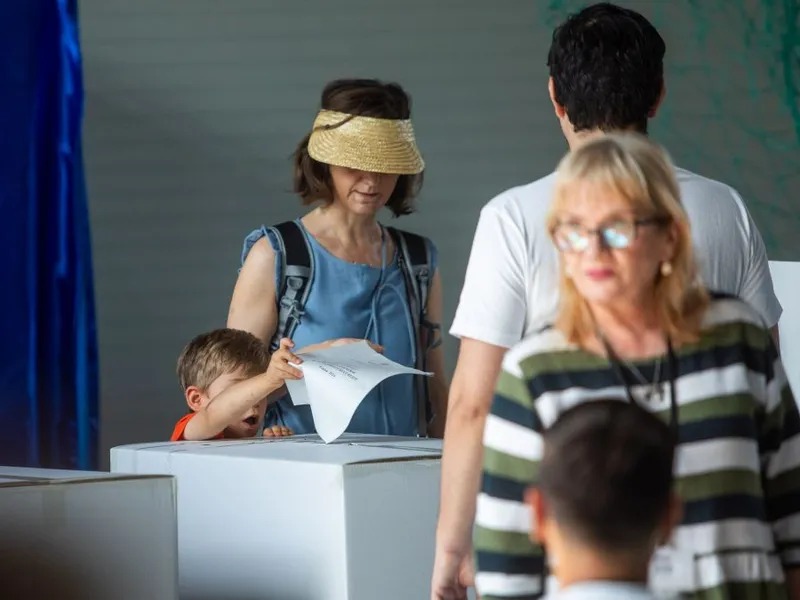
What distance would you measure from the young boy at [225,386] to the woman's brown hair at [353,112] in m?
0.40

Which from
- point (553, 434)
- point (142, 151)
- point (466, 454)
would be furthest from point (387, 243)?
point (142, 151)

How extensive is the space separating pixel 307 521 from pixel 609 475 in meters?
0.92

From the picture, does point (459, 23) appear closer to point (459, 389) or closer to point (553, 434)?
point (459, 389)

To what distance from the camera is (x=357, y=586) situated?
1.92 m

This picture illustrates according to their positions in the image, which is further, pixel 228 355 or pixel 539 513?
pixel 228 355

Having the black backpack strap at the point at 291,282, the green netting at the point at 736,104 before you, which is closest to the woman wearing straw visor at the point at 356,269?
the black backpack strap at the point at 291,282

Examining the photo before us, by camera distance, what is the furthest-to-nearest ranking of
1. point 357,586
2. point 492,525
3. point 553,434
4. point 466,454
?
1. point 357,586
2. point 466,454
3. point 492,525
4. point 553,434

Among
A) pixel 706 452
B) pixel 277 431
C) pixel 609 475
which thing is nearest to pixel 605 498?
pixel 609 475

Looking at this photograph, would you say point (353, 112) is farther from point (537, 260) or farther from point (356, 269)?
point (537, 260)

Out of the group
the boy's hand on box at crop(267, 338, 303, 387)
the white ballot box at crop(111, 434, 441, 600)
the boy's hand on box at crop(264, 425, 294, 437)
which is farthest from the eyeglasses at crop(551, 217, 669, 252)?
the boy's hand on box at crop(264, 425, 294, 437)

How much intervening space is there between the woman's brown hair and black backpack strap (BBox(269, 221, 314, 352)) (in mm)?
163

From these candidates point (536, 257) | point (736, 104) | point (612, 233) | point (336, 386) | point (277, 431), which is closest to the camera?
point (612, 233)

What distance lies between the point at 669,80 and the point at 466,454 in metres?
3.64

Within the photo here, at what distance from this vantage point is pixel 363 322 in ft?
9.19
